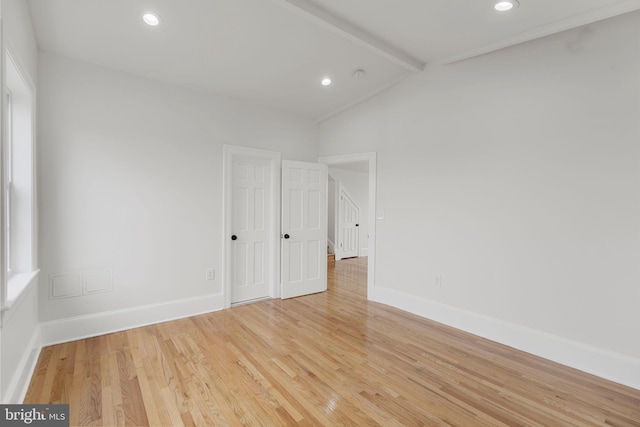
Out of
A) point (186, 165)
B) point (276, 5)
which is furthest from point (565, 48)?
point (186, 165)

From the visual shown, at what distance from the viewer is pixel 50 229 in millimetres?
2881

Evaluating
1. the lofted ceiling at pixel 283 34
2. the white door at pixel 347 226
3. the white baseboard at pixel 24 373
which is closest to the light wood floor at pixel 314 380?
the white baseboard at pixel 24 373

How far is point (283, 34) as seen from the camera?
9.64ft

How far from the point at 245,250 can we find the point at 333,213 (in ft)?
13.0

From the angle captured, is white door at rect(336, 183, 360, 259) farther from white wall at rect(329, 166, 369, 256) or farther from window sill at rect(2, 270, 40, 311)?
window sill at rect(2, 270, 40, 311)

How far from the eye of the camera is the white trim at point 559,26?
2.25 metres

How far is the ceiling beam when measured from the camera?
252 cm

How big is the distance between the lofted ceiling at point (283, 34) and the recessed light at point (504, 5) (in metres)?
0.05

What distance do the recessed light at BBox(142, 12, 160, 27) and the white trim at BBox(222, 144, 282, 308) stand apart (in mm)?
1531

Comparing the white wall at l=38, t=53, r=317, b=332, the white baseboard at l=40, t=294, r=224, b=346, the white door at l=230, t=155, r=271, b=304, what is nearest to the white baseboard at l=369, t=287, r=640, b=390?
the white door at l=230, t=155, r=271, b=304

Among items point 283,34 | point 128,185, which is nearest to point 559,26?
point 283,34

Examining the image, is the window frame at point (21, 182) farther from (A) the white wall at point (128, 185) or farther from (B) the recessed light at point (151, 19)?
(B) the recessed light at point (151, 19)

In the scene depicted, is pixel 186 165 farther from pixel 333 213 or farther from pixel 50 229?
pixel 333 213

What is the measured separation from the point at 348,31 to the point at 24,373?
12.6 ft
